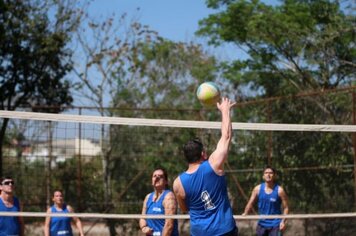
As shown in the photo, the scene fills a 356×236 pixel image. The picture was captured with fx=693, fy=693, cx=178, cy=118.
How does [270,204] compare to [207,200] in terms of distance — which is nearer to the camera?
[207,200]

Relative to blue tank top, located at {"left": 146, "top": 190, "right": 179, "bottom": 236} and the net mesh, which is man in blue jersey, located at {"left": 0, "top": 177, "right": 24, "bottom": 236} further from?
the net mesh

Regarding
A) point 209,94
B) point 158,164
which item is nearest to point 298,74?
point 158,164

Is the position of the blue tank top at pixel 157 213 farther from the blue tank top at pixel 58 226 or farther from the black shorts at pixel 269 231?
the black shorts at pixel 269 231

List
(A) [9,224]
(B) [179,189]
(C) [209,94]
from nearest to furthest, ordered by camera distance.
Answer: (B) [179,189], (C) [209,94], (A) [9,224]

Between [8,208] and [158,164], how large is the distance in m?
7.61

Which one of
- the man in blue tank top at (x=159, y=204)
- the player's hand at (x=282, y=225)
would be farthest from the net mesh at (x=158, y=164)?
the man in blue tank top at (x=159, y=204)

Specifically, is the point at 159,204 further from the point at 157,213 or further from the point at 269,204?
the point at 269,204

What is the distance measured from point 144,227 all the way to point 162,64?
74.9ft

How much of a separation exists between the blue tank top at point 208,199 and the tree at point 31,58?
13612mm

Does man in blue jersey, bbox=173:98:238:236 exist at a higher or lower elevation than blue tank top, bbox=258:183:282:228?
higher

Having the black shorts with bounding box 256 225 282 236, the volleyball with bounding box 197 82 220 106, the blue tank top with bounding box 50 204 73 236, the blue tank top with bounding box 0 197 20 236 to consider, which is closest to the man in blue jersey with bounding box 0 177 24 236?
the blue tank top with bounding box 0 197 20 236

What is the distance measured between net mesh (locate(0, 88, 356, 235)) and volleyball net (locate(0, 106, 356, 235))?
22mm

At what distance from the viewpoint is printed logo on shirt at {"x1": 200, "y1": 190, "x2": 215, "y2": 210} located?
233 inches

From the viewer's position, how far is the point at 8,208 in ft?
33.3
